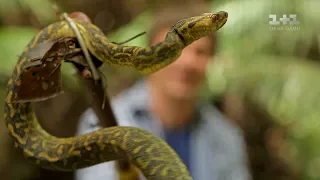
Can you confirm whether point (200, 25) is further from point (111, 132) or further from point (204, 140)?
point (204, 140)

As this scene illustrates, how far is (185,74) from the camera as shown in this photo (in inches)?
42.1

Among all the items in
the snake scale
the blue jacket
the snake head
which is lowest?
the blue jacket

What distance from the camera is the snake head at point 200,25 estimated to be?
15.7 inches

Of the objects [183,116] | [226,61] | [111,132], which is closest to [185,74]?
[183,116]

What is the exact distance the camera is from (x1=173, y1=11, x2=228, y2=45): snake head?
15.7 inches

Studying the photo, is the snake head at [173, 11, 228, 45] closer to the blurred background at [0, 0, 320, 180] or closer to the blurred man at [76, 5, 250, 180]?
the blurred man at [76, 5, 250, 180]

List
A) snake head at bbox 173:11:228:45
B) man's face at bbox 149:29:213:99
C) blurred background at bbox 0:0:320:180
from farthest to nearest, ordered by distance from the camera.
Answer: blurred background at bbox 0:0:320:180
man's face at bbox 149:29:213:99
snake head at bbox 173:11:228:45

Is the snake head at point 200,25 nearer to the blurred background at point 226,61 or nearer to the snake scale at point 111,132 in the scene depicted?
the snake scale at point 111,132

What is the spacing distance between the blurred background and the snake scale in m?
0.60

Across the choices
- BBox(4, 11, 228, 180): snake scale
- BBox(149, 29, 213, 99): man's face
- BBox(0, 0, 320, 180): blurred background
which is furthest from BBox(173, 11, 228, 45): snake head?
BBox(0, 0, 320, 180): blurred background

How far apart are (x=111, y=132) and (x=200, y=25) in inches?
6.8

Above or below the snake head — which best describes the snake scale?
below

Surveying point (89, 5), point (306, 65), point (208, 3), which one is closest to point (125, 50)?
point (208, 3)

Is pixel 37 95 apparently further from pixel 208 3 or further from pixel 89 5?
pixel 89 5
